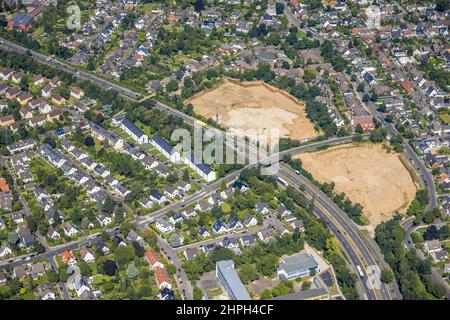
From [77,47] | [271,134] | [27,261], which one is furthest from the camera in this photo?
[77,47]

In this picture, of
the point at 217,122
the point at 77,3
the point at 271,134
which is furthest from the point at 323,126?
the point at 77,3

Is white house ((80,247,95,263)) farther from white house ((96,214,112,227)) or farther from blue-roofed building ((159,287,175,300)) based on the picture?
blue-roofed building ((159,287,175,300))

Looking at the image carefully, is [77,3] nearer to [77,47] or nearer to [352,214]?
[77,47]

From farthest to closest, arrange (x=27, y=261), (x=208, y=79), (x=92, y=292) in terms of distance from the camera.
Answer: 1. (x=208, y=79)
2. (x=27, y=261)
3. (x=92, y=292)

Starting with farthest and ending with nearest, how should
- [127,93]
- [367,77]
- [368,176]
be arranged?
1. [367,77]
2. [127,93]
3. [368,176]

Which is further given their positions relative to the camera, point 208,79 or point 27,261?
point 208,79

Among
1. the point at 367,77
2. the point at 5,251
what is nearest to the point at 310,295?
the point at 5,251

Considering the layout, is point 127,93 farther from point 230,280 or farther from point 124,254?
point 230,280
